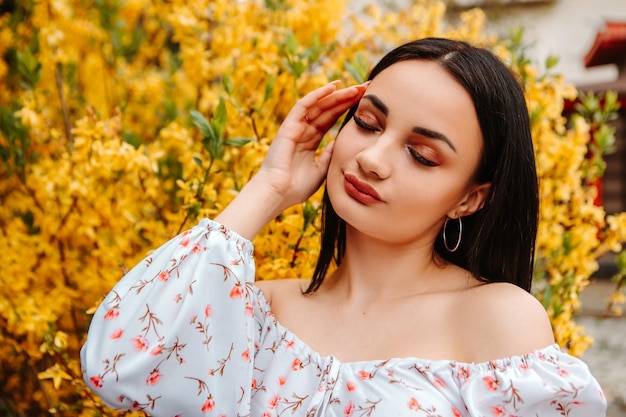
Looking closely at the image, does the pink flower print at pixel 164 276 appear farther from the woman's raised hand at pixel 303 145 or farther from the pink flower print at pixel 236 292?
the woman's raised hand at pixel 303 145

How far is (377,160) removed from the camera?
126cm

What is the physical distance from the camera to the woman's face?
1.26 metres

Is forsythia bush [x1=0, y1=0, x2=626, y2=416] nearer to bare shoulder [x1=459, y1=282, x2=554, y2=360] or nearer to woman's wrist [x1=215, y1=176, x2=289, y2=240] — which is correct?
woman's wrist [x1=215, y1=176, x2=289, y2=240]

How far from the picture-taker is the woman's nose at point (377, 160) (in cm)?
126

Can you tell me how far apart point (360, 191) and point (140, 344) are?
495mm

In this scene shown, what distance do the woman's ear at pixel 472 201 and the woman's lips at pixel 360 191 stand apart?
18cm

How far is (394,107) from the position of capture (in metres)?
1.29

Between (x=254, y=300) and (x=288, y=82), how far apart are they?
105 cm

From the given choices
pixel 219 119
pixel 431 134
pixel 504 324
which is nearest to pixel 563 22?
pixel 219 119

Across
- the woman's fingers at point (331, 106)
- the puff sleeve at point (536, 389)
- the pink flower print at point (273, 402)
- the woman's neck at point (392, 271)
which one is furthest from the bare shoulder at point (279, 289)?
the puff sleeve at point (536, 389)

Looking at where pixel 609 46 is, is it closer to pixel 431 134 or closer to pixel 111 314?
pixel 431 134

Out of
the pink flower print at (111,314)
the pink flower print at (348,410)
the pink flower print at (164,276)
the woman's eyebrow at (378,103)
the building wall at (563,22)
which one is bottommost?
the building wall at (563,22)

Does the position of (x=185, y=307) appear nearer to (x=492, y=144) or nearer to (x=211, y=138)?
(x=211, y=138)

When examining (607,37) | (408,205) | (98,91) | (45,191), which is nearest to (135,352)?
(408,205)
